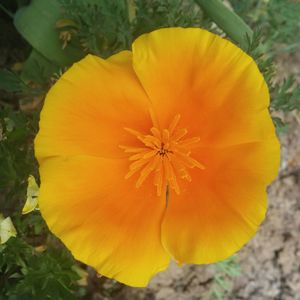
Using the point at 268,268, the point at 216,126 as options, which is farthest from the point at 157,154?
the point at 268,268

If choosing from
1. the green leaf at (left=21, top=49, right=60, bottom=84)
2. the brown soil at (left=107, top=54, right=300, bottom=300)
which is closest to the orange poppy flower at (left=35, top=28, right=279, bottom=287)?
the green leaf at (left=21, top=49, right=60, bottom=84)

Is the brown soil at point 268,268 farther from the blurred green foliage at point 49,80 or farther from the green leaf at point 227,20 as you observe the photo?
the green leaf at point 227,20

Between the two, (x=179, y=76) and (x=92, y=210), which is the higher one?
(x=179, y=76)

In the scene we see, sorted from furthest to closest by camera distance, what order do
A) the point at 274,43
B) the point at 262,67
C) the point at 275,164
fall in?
the point at 274,43
the point at 262,67
the point at 275,164

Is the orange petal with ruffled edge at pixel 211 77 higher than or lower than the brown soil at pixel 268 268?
higher

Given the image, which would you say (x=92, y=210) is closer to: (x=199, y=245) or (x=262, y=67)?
(x=199, y=245)

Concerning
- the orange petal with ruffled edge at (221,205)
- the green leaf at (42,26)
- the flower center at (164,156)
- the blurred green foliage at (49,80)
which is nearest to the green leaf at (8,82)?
the blurred green foliage at (49,80)

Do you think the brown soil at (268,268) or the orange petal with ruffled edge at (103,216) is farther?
the brown soil at (268,268)

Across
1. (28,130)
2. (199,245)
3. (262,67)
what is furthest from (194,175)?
(28,130)
